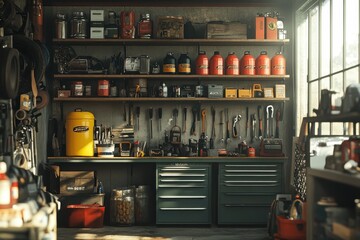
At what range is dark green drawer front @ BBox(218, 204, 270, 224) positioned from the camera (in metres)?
6.33

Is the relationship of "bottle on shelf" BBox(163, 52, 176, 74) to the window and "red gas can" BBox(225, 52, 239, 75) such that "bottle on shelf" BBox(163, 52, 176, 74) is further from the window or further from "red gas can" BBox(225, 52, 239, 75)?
the window

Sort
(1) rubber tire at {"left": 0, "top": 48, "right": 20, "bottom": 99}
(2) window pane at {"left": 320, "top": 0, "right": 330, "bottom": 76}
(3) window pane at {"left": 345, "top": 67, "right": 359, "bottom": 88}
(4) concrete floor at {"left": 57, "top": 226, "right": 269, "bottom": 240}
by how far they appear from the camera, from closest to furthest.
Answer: (3) window pane at {"left": 345, "top": 67, "right": 359, "bottom": 88} < (1) rubber tire at {"left": 0, "top": 48, "right": 20, "bottom": 99} < (2) window pane at {"left": 320, "top": 0, "right": 330, "bottom": 76} < (4) concrete floor at {"left": 57, "top": 226, "right": 269, "bottom": 240}

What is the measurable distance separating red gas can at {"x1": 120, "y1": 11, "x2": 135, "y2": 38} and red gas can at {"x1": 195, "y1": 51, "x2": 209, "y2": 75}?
0.83m

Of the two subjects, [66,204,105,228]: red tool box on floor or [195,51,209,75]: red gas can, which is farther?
[195,51,209,75]: red gas can

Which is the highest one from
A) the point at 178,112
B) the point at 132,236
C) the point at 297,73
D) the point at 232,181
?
the point at 297,73

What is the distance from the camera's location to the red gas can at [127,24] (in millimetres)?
6543

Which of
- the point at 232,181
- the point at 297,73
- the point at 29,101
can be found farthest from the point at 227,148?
the point at 29,101

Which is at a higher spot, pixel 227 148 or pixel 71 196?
pixel 227 148

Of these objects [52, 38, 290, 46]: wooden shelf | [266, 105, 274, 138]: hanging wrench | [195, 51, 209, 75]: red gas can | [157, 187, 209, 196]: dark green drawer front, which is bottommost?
[157, 187, 209, 196]: dark green drawer front

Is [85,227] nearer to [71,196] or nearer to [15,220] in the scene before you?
[71,196]

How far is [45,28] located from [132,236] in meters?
2.75

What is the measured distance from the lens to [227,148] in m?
6.83

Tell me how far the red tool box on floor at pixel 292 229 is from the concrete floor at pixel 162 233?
38.5 inches

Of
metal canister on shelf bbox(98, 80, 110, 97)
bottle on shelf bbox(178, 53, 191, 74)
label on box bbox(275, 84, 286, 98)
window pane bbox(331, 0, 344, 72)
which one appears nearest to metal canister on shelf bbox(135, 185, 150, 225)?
metal canister on shelf bbox(98, 80, 110, 97)
